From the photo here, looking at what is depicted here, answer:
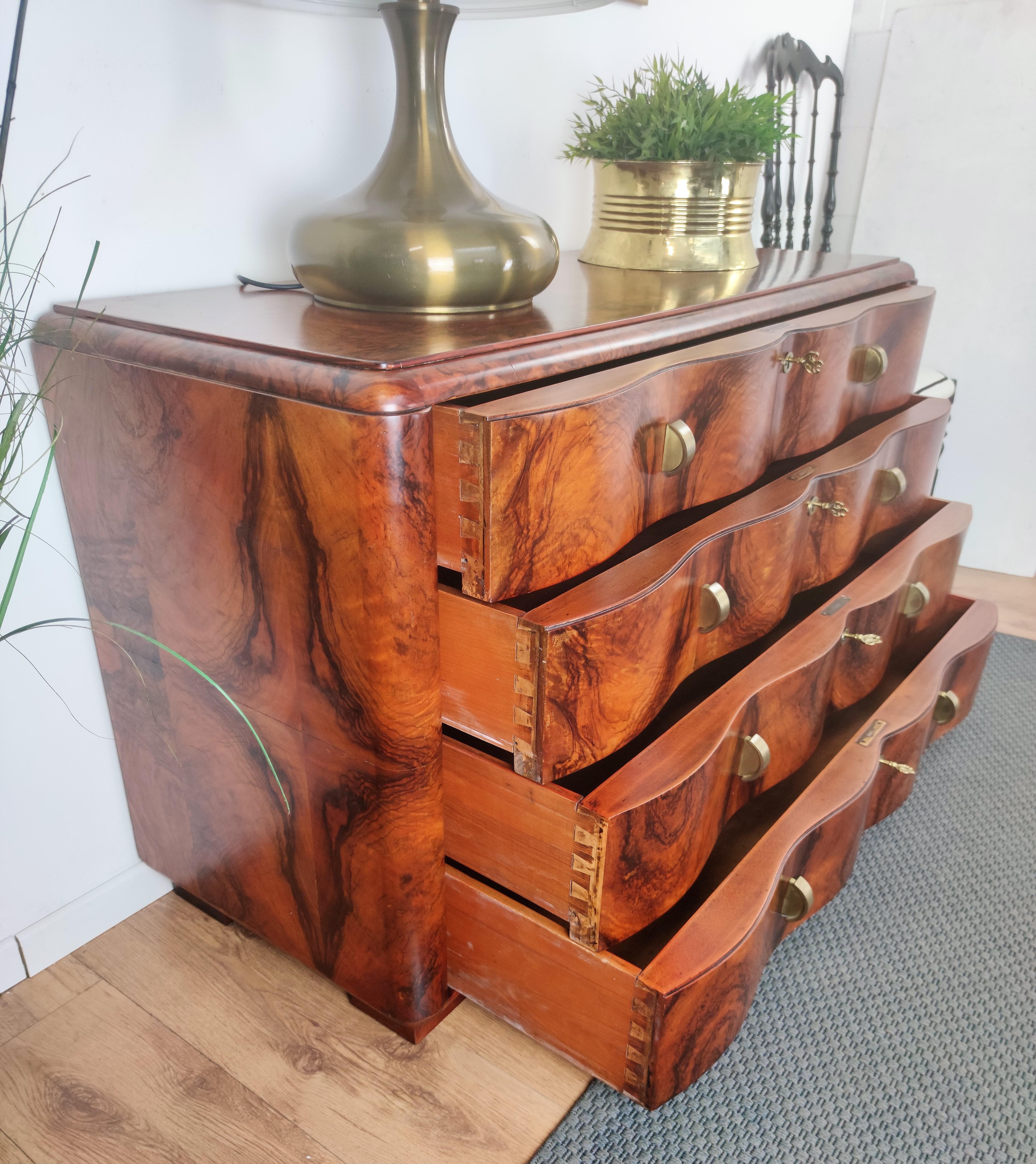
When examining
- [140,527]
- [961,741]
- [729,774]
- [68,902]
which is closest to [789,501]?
[729,774]

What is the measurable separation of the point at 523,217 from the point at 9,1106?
90 cm

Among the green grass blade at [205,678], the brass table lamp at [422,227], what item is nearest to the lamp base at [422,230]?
the brass table lamp at [422,227]

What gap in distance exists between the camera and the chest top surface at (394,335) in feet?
1.90

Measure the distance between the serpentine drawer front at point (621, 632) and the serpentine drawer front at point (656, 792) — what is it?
1.3 inches

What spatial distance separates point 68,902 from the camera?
93cm

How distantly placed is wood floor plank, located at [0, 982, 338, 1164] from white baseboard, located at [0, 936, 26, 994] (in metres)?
0.06

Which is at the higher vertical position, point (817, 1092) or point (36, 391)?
point (36, 391)

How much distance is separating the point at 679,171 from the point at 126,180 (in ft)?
1.92

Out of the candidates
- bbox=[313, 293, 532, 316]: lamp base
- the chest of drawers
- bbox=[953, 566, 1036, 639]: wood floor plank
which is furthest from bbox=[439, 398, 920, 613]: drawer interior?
bbox=[953, 566, 1036, 639]: wood floor plank

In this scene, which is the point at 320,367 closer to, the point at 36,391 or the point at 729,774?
the point at 36,391

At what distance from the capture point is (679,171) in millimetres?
999

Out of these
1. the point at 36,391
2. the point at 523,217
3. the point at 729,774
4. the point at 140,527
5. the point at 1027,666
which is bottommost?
the point at 1027,666

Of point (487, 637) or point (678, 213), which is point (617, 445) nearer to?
point (487, 637)

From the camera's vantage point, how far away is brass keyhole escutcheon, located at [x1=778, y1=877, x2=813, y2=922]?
788 millimetres
